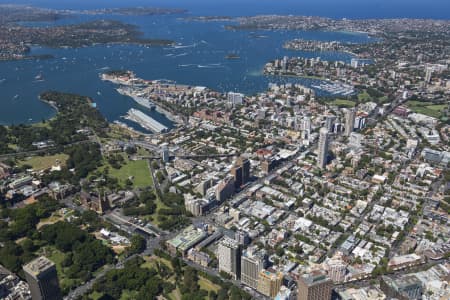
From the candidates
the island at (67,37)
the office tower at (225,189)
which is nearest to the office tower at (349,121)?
the office tower at (225,189)

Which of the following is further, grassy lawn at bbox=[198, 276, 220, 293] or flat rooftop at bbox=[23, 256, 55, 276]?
grassy lawn at bbox=[198, 276, 220, 293]

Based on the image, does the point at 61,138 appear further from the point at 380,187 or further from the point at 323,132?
the point at 380,187

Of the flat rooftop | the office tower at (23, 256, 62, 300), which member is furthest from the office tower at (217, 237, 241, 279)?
the flat rooftop

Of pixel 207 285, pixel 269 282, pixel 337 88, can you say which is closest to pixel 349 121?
pixel 337 88

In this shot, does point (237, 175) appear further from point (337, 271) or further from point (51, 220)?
point (51, 220)

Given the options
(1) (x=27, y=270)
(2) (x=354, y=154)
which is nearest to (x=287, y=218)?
(2) (x=354, y=154)

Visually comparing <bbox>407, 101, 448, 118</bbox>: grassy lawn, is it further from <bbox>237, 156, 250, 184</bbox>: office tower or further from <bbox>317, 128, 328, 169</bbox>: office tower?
<bbox>237, 156, 250, 184</bbox>: office tower

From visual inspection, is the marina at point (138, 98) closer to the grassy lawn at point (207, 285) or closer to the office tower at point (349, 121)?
the office tower at point (349, 121)
